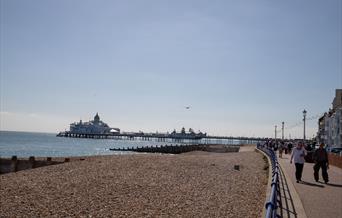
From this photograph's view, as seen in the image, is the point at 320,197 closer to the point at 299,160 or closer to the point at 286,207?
the point at 286,207

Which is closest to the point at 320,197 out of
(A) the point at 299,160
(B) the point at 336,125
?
(A) the point at 299,160

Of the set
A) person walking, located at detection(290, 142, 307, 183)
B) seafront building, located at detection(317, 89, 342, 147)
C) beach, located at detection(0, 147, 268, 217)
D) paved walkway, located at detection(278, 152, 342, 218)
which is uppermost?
seafront building, located at detection(317, 89, 342, 147)

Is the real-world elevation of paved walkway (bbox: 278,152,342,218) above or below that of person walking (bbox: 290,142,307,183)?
below

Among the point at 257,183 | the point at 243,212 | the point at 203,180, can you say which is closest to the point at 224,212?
the point at 243,212

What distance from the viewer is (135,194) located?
15.3 meters

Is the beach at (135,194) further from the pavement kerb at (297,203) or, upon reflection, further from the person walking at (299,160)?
the person walking at (299,160)

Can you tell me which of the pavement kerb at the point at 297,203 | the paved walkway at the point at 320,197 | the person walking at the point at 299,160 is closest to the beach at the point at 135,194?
the pavement kerb at the point at 297,203

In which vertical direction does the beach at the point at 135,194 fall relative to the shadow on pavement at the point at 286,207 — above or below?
below

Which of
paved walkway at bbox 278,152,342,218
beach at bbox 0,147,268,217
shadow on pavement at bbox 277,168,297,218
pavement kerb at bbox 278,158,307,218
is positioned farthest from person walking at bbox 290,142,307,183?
shadow on pavement at bbox 277,168,297,218

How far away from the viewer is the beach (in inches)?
480

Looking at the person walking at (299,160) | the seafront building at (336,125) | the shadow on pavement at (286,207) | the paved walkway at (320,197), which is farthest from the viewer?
the seafront building at (336,125)

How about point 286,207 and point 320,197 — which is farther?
point 320,197

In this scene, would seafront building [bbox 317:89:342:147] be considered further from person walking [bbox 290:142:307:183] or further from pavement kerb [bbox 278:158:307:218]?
pavement kerb [bbox 278:158:307:218]

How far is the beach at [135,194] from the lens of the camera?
1220 centimetres
